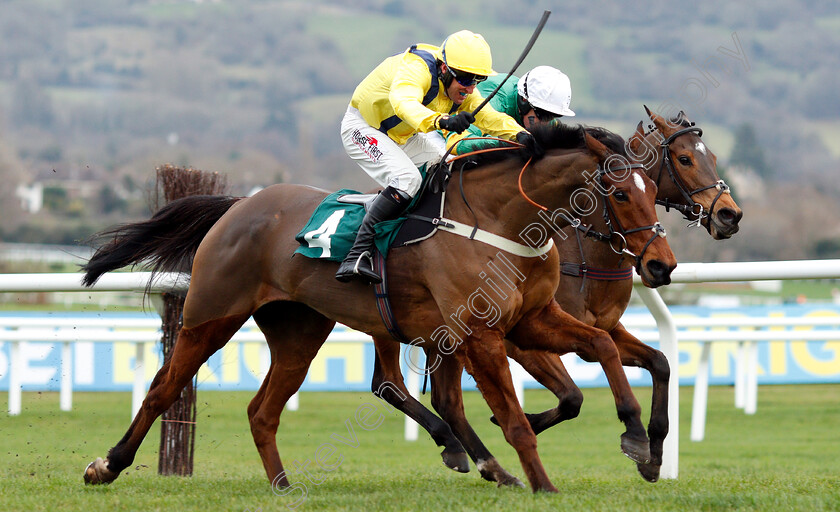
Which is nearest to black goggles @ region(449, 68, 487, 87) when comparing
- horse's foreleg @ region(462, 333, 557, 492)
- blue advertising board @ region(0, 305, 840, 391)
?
horse's foreleg @ region(462, 333, 557, 492)

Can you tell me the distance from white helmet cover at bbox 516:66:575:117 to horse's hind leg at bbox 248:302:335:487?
1.59 m

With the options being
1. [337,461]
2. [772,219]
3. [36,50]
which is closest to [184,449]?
[337,461]

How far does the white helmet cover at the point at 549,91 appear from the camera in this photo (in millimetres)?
5156

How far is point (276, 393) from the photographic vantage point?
482 centimetres

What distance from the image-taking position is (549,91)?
16.9 ft

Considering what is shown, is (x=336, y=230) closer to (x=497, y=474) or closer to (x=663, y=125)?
(x=497, y=474)

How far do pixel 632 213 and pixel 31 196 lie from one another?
162 ft

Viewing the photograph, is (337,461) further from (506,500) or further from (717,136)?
(717,136)

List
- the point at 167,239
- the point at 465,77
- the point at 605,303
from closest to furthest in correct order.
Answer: the point at 465,77 → the point at 605,303 → the point at 167,239

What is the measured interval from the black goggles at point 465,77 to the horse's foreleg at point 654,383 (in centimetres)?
144

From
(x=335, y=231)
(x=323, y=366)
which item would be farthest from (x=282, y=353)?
(x=323, y=366)

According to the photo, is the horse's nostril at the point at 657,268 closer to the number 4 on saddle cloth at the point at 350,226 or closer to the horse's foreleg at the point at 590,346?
the horse's foreleg at the point at 590,346

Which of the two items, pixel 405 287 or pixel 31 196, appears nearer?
pixel 405 287

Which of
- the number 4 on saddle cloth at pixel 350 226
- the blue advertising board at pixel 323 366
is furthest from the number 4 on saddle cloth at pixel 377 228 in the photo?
the blue advertising board at pixel 323 366
